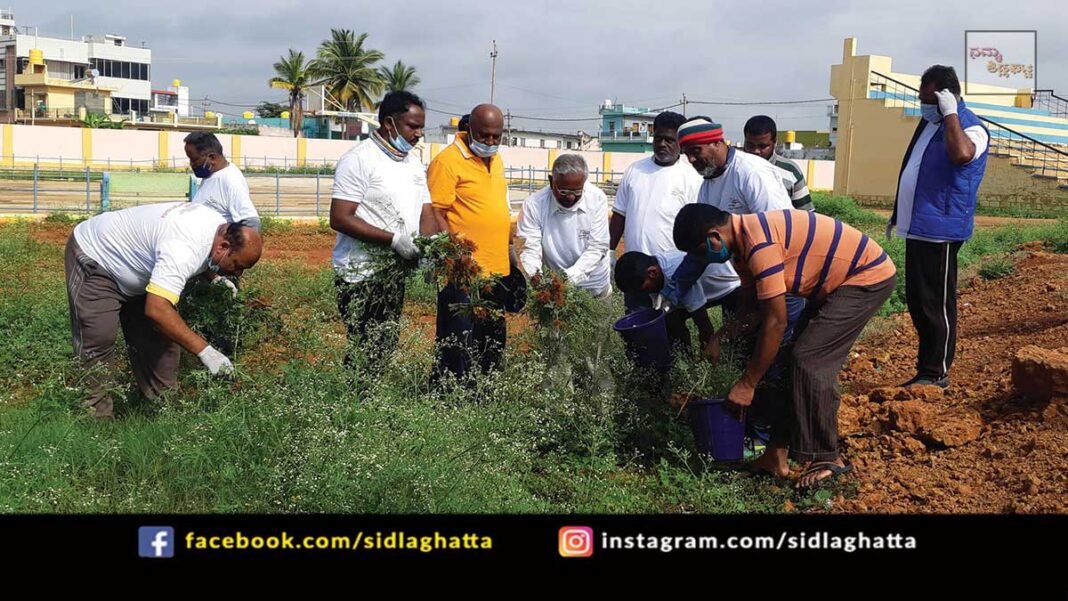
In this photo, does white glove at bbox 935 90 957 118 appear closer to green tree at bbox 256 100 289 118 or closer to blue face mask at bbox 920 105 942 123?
blue face mask at bbox 920 105 942 123

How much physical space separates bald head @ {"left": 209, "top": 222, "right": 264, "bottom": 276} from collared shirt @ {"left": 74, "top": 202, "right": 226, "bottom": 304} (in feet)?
0.16

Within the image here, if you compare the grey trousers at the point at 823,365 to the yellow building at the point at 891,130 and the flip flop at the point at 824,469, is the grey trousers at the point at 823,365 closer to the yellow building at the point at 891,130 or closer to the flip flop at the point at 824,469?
the flip flop at the point at 824,469

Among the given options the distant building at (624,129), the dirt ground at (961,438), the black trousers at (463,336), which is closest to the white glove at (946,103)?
the dirt ground at (961,438)

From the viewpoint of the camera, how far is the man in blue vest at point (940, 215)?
17.6ft

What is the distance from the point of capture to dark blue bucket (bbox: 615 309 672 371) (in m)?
4.96

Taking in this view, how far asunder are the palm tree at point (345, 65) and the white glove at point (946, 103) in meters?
58.5

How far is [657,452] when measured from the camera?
197 inches

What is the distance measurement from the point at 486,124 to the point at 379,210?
2.46 ft

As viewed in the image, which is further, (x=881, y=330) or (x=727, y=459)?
(x=881, y=330)

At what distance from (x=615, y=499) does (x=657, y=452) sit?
0.62 metres

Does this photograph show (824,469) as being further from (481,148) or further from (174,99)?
(174,99)
